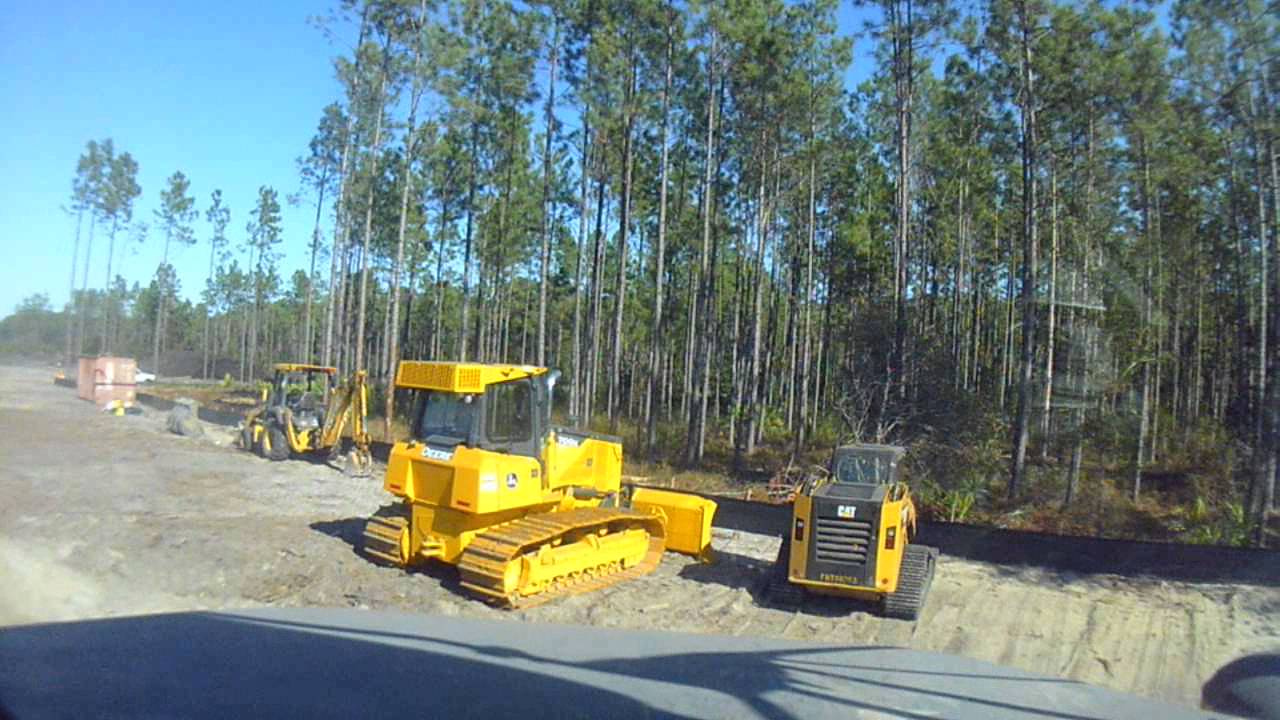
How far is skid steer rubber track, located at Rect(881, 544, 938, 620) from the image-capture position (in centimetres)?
1059

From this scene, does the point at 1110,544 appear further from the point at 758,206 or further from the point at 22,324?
the point at 22,324

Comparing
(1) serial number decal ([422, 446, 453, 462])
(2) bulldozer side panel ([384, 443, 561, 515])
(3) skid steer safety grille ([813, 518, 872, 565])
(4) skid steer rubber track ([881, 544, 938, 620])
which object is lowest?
(4) skid steer rubber track ([881, 544, 938, 620])

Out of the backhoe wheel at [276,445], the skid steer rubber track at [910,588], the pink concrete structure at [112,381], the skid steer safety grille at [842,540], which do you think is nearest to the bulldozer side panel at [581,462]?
the skid steer safety grille at [842,540]

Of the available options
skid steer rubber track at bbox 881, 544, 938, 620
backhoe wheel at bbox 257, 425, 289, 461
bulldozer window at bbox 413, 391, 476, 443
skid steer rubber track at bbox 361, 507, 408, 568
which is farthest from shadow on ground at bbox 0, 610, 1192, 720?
backhoe wheel at bbox 257, 425, 289, 461

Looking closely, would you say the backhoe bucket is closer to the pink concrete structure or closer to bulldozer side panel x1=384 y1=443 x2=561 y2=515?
bulldozer side panel x1=384 y1=443 x2=561 y2=515

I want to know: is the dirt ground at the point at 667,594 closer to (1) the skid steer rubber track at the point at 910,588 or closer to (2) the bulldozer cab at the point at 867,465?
(1) the skid steer rubber track at the point at 910,588

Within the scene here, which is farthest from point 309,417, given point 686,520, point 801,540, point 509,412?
point 801,540

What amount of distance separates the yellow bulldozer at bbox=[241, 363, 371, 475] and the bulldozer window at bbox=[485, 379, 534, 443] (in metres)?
11.2

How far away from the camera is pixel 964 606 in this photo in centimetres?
1130

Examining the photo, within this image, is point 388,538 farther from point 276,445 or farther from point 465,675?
point 276,445

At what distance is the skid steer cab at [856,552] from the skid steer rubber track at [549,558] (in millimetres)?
2133

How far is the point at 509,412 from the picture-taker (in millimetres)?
11406

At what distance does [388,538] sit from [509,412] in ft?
7.01

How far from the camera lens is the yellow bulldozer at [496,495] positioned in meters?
10.6
